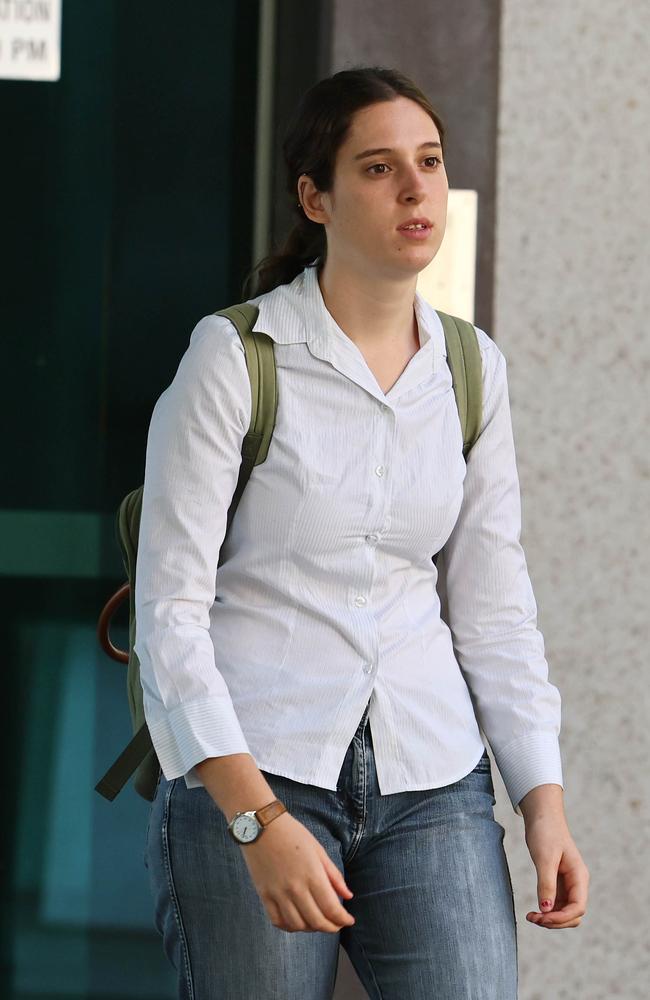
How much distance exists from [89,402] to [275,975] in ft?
5.30

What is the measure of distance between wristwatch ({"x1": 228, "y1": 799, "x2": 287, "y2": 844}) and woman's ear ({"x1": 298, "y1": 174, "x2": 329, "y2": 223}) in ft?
3.01

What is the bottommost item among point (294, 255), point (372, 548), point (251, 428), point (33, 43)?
point (372, 548)

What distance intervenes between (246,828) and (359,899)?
1.11 feet

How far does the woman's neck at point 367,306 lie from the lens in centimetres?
220

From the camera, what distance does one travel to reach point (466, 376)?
229 cm

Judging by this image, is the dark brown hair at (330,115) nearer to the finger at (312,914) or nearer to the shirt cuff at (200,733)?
the shirt cuff at (200,733)

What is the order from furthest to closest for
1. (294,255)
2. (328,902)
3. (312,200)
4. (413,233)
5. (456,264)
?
(456,264), (294,255), (312,200), (413,233), (328,902)

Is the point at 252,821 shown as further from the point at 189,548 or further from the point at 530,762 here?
the point at 530,762

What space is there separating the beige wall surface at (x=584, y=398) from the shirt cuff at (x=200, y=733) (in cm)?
136

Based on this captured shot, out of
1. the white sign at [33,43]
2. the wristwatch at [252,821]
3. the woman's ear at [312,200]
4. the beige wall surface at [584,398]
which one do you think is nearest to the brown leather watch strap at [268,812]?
the wristwatch at [252,821]

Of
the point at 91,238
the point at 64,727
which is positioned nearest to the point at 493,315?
the point at 91,238

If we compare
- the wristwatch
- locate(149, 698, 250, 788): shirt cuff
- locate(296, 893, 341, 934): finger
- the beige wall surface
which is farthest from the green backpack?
the beige wall surface

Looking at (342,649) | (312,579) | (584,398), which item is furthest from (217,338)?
(584,398)

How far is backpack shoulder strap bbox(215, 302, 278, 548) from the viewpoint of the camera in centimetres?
207
